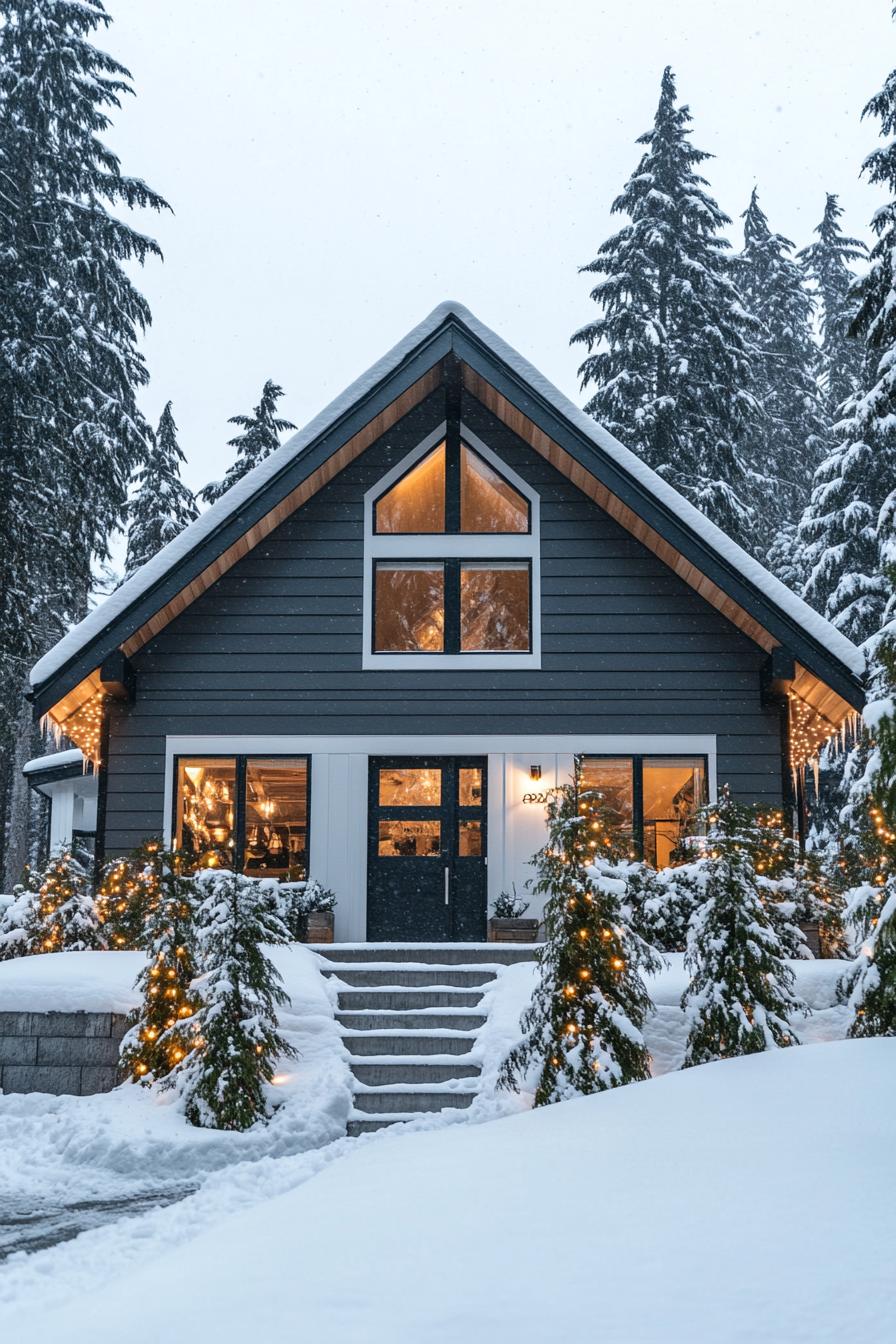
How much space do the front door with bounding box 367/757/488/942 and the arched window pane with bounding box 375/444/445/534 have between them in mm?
2569

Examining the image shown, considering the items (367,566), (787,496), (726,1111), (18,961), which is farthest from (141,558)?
(726,1111)

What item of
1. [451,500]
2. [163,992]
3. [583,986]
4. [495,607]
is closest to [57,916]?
[163,992]

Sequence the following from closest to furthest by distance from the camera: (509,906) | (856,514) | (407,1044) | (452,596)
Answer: (407,1044), (509,906), (452,596), (856,514)

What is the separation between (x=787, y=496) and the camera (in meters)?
33.8

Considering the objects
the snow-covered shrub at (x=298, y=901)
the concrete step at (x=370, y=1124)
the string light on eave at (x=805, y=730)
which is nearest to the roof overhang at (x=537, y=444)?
the string light on eave at (x=805, y=730)

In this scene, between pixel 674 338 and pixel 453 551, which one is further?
pixel 674 338

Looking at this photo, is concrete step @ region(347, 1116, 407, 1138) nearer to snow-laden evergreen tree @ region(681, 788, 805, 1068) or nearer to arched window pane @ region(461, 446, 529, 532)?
snow-laden evergreen tree @ region(681, 788, 805, 1068)

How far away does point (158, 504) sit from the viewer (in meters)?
31.4

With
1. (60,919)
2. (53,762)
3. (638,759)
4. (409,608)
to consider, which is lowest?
(60,919)

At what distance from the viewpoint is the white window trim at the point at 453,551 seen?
45.4ft

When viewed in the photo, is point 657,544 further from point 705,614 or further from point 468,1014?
point 468,1014

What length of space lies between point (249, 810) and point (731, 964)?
22.2 ft

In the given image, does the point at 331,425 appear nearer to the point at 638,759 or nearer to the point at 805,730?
the point at 638,759

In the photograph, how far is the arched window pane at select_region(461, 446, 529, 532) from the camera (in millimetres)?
14242
